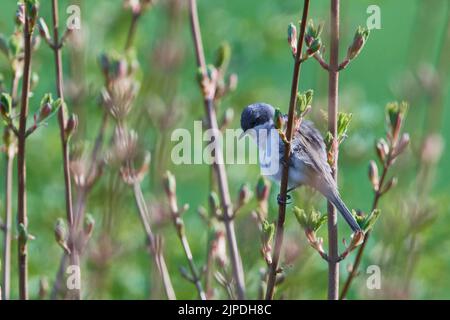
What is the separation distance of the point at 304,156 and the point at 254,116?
338mm

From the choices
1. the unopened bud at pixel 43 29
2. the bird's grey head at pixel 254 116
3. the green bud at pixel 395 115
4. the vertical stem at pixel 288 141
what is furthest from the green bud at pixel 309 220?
the bird's grey head at pixel 254 116

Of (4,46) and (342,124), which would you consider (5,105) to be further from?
(342,124)

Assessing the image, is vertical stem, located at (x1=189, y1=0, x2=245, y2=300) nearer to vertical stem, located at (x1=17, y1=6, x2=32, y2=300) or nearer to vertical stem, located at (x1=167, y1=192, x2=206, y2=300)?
vertical stem, located at (x1=167, y1=192, x2=206, y2=300)

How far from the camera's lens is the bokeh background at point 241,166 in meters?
1.87

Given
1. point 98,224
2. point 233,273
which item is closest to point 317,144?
point 233,273

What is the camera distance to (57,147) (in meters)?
2.99

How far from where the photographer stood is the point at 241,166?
3082mm

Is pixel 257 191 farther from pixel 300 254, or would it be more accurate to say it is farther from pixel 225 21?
pixel 225 21

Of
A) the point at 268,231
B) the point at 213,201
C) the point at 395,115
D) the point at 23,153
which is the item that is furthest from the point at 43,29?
the point at 395,115

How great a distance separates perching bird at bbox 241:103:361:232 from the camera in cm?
177

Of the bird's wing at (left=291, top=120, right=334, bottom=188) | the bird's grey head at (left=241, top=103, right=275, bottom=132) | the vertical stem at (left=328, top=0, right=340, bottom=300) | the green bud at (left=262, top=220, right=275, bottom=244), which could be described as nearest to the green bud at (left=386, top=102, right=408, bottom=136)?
the vertical stem at (left=328, top=0, right=340, bottom=300)

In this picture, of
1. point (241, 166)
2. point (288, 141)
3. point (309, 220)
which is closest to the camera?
point (288, 141)

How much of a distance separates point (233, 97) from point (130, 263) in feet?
2.84

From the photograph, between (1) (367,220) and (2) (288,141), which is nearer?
(2) (288,141)
